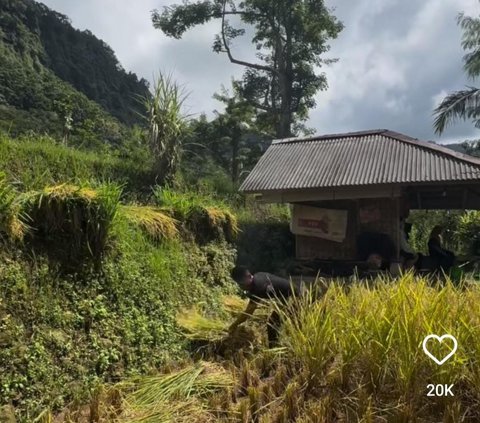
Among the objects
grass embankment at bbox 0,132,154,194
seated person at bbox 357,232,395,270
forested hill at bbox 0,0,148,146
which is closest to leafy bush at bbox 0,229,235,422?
grass embankment at bbox 0,132,154,194

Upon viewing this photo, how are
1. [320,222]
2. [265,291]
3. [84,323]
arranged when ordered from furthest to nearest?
[320,222]
[265,291]
[84,323]

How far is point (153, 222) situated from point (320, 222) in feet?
14.5

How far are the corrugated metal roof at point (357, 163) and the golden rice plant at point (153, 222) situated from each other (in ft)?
10.2

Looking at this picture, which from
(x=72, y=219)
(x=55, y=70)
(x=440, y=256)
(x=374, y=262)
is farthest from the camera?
(x=55, y=70)

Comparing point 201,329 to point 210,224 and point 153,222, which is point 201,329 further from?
point 210,224

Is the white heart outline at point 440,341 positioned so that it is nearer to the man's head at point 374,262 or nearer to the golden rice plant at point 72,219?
the golden rice plant at point 72,219

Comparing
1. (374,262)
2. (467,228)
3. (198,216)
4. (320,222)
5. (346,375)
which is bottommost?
(346,375)

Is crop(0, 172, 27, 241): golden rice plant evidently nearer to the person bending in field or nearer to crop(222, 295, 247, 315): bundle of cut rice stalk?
the person bending in field

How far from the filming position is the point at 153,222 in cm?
563

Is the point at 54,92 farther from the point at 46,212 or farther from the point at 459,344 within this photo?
→ the point at 459,344

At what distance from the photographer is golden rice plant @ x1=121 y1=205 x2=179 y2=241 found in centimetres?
538

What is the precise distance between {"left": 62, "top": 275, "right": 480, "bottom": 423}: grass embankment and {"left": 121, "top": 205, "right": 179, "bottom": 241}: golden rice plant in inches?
75.5

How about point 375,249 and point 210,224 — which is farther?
point 375,249

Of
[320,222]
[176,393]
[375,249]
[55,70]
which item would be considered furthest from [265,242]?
[55,70]
